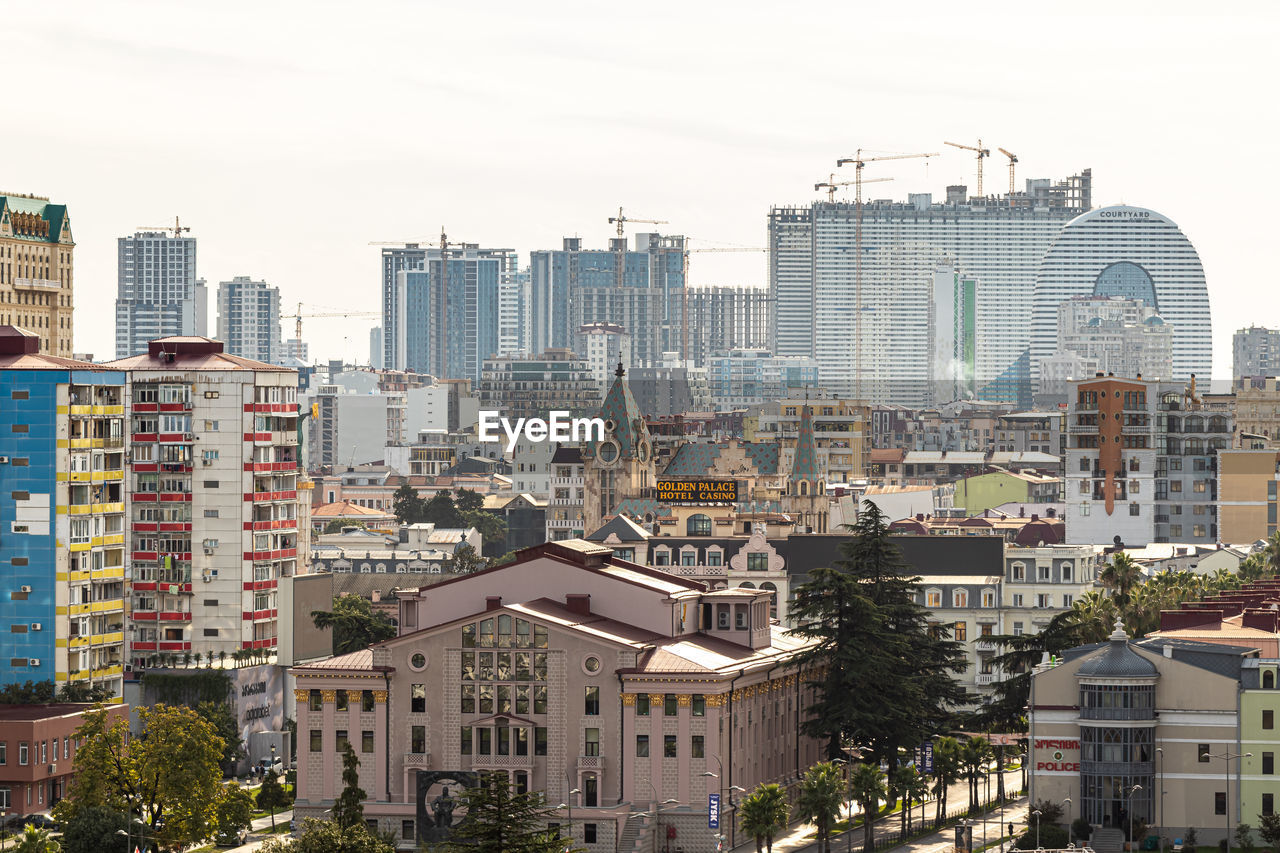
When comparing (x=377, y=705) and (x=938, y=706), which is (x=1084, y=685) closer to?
(x=938, y=706)

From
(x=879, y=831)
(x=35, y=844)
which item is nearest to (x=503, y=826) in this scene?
(x=35, y=844)

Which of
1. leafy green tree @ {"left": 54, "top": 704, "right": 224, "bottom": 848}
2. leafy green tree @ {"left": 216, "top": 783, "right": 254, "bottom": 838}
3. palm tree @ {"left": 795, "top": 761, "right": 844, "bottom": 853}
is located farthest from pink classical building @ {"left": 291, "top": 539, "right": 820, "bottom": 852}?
leafy green tree @ {"left": 54, "top": 704, "right": 224, "bottom": 848}

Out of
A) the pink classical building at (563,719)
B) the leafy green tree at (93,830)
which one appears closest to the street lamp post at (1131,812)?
the pink classical building at (563,719)

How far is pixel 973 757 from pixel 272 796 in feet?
153

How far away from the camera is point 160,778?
16400 centimetres

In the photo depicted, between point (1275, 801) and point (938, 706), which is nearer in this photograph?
point (1275, 801)

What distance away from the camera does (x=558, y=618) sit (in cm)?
16762

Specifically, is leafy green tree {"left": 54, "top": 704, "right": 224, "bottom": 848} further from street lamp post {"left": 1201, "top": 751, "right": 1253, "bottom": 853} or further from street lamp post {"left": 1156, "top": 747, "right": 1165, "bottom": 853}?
street lamp post {"left": 1201, "top": 751, "right": 1253, "bottom": 853}

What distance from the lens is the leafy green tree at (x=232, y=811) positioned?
538ft

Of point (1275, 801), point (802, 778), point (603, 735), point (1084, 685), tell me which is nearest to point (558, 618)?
point (603, 735)

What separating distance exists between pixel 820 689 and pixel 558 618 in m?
22.2

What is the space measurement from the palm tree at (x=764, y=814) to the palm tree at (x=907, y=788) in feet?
36.5

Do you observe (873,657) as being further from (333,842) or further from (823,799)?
(333,842)

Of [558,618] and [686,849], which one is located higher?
[558,618]
